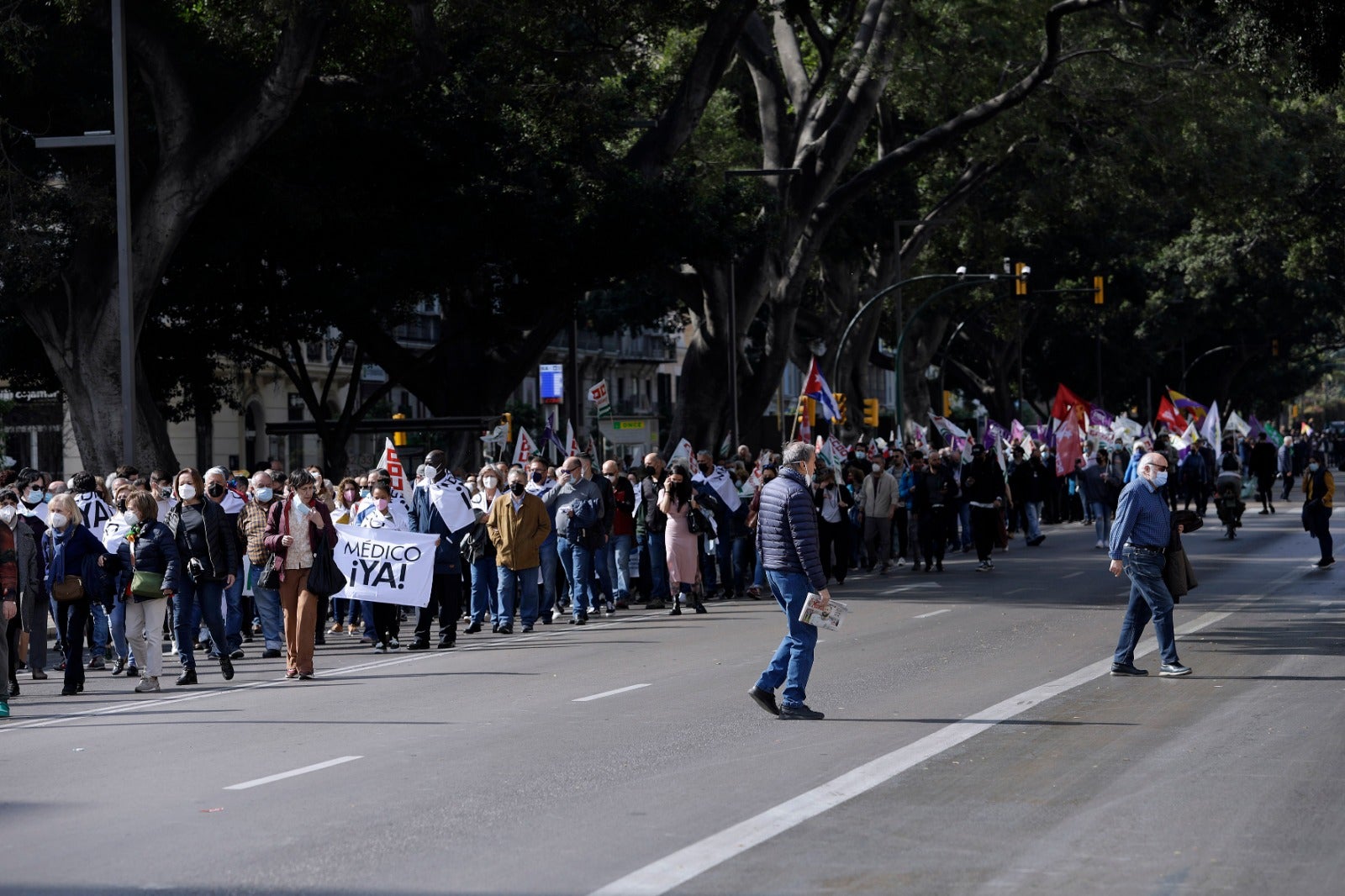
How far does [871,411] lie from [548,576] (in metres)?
27.0

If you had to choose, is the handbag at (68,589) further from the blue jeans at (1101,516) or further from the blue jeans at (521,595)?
the blue jeans at (1101,516)

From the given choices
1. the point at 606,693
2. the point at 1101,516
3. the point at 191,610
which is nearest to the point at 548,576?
the point at 191,610

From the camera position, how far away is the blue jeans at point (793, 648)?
11.1 meters

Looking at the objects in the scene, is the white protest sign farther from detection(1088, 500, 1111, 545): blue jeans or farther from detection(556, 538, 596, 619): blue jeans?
detection(1088, 500, 1111, 545): blue jeans

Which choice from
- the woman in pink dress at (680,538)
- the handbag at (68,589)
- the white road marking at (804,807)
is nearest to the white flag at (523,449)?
the woman in pink dress at (680,538)

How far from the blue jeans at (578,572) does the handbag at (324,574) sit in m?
4.86

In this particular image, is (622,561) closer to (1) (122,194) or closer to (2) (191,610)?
(1) (122,194)

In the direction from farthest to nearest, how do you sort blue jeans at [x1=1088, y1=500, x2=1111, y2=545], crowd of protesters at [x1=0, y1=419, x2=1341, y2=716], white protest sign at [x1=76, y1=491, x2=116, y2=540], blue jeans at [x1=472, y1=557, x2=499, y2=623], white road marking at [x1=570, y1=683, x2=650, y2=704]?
blue jeans at [x1=1088, y1=500, x2=1111, y2=545]
blue jeans at [x1=472, y1=557, x2=499, y2=623]
white protest sign at [x1=76, y1=491, x2=116, y2=540]
crowd of protesters at [x1=0, y1=419, x2=1341, y2=716]
white road marking at [x1=570, y1=683, x2=650, y2=704]

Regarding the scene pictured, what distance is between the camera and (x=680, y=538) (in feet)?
67.5

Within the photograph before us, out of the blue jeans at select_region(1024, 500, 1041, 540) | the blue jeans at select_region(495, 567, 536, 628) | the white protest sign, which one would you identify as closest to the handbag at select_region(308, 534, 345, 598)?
the white protest sign

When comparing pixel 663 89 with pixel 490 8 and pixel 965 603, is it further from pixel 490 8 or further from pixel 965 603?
pixel 965 603

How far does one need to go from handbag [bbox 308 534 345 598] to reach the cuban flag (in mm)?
19776

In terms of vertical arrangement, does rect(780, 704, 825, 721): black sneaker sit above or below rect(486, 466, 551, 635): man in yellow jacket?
below

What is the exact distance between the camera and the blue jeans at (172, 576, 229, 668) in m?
14.7
